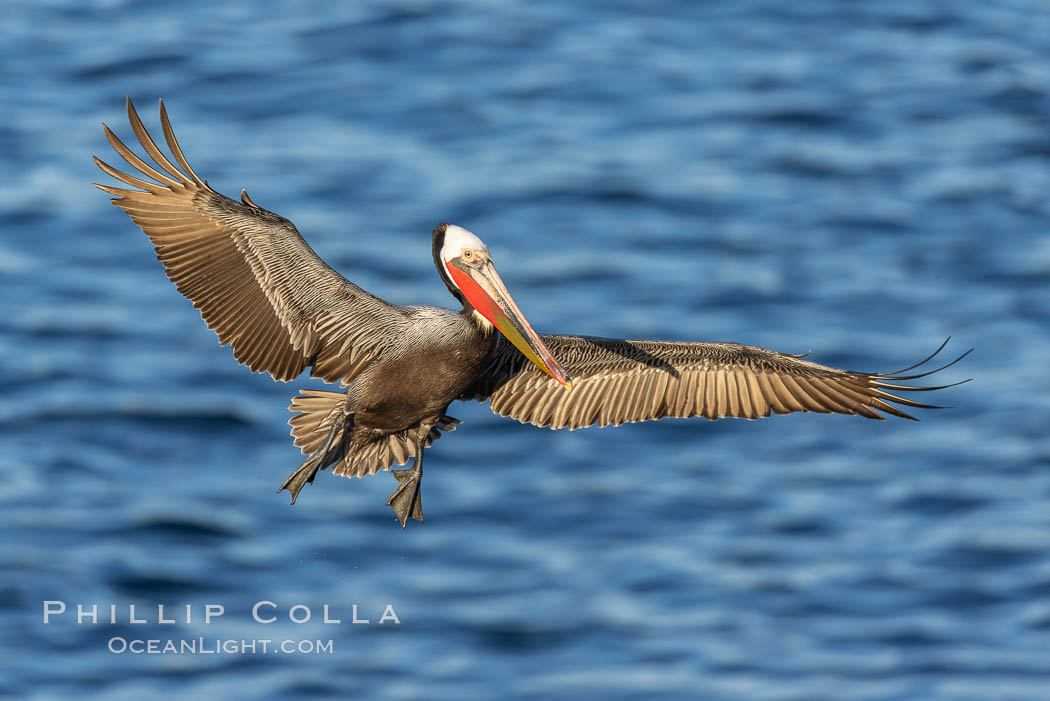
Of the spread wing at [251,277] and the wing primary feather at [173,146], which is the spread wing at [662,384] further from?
the wing primary feather at [173,146]

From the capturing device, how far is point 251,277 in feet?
34.5

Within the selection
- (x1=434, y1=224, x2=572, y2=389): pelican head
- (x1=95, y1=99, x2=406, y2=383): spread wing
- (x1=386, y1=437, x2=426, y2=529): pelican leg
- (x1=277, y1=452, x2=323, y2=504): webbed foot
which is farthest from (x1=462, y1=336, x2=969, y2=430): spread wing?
(x1=277, y1=452, x2=323, y2=504): webbed foot

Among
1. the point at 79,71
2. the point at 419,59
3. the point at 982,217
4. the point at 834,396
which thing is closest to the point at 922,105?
the point at 982,217

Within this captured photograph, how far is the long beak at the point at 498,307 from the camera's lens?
32.0 ft

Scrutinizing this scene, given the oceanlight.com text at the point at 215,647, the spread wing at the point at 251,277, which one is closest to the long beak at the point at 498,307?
the spread wing at the point at 251,277

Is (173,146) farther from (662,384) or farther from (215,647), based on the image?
(215,647)

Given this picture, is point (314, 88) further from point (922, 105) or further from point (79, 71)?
point (922, 105)

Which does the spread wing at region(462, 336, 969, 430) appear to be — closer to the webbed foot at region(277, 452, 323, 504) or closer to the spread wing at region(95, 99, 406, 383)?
the spread wing at region(95, 99, 406, 383)

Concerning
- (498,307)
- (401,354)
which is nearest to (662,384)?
(498,307)

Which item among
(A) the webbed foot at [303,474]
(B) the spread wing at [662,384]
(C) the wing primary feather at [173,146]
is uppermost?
(C) the wing primary feather at [173,146]

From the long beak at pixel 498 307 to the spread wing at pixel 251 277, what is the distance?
81 cm

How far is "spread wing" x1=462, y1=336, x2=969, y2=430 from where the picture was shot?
10.9 meters

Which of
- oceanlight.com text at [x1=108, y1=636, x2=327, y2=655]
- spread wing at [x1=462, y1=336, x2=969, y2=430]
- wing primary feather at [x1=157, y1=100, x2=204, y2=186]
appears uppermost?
oceanlight.com text at [x1=108, y1=636, x2=327, y2=655]

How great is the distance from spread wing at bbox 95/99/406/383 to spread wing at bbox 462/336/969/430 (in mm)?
1123
